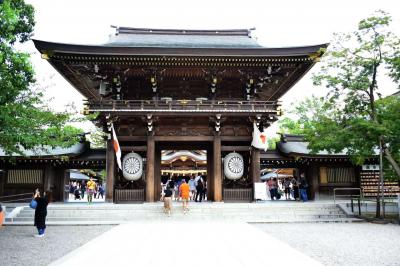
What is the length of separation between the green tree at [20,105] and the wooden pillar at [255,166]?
937 cm

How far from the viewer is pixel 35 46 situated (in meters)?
15.4

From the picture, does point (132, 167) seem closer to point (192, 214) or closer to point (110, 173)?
point (110, 173)

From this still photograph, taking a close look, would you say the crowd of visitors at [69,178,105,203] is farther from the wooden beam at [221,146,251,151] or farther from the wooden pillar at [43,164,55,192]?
the wooden beam at [221,146,251,151]

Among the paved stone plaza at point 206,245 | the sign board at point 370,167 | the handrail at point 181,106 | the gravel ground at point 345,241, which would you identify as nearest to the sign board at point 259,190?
the gravel ground at point 345,241

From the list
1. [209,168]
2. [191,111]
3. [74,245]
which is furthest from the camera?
[209,168]

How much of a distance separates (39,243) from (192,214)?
681 centimetres

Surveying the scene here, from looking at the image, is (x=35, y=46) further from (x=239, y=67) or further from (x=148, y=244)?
(x=148, y=244)

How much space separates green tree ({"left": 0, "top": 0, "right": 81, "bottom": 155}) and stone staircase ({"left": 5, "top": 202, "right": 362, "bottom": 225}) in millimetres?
4392

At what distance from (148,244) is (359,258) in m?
5.28

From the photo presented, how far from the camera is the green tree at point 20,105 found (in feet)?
28.6

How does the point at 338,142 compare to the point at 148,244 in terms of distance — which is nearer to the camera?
the point at 148,244

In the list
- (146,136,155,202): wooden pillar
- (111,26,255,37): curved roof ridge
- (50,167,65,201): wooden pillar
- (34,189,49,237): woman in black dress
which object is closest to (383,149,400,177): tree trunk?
(146,136,155,202): wooden pillar

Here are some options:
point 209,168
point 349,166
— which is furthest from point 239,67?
point 349,166

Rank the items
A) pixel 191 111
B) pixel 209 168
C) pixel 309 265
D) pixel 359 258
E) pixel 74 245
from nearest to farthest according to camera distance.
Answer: pixel 309 265
pixel 359 258
pixel 74 245
pixel 191 111
pixel 209 168
